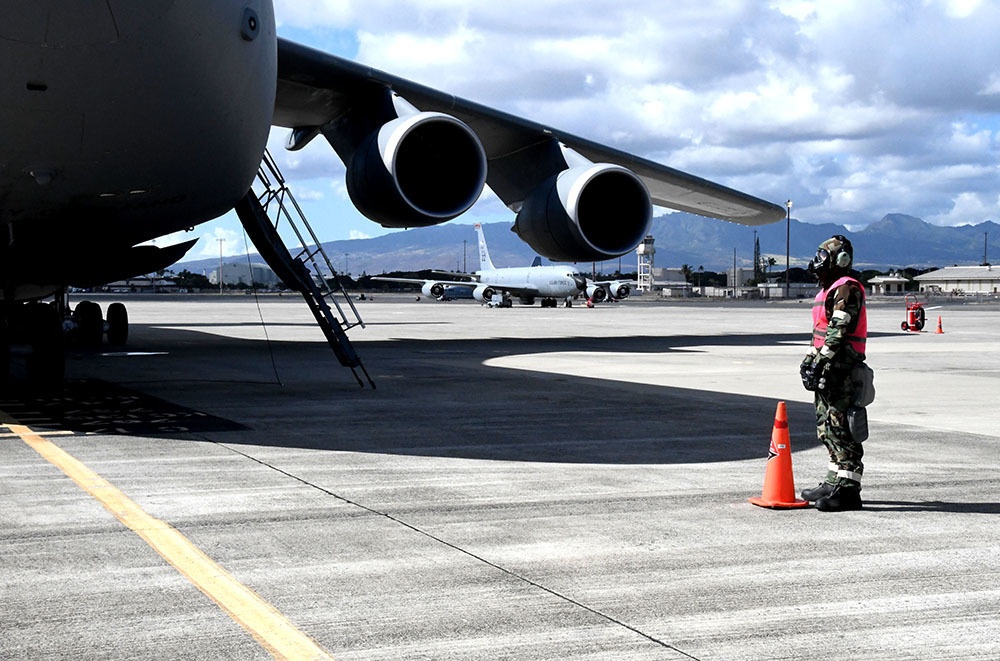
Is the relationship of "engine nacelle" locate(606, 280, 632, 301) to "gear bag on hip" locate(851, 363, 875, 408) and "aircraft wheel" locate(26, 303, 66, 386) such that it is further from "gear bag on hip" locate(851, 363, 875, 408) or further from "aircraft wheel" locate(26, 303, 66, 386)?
"gear bag on hip" locate(851, 363, 875, 408)

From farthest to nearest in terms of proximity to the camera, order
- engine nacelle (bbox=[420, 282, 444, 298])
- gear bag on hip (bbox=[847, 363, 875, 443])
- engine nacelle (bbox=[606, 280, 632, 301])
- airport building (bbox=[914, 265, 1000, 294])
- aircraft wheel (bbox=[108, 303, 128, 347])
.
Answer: airport building (bbox=[914, 265, 1000, 294])
engine nacelle (bbox=[420, 282, 444, 298])
engine nacelle (bbox=[606, 280, 632, 301])
aircraft wheel (bbox=[108, 303, 128, 347])
gear bag on hip (bbox=[847, 363, 875, 443])

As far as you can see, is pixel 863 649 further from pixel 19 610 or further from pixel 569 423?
pixel 569 423

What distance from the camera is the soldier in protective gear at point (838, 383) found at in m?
7.06

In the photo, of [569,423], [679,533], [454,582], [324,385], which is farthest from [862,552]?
[324,385]

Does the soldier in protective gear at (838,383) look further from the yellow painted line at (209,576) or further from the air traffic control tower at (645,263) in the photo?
the air traffic control tower at (645,263)

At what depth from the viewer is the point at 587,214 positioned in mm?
18922

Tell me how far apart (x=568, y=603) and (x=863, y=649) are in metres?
1.23

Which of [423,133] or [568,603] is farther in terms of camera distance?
[423,133]

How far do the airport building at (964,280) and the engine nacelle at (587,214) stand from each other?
138 meters

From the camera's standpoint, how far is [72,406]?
12.6 meters

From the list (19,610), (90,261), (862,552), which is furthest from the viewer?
(90,261)

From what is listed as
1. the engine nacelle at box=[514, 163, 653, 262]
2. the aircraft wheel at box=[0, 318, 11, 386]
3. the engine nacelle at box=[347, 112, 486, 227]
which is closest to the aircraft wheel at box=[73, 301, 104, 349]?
the engine nacelle at box=[514, 163, 653, 262]

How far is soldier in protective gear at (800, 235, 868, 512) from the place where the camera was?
7.06 metres

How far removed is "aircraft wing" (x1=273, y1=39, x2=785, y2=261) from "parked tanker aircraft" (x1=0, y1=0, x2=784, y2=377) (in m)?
0.03
